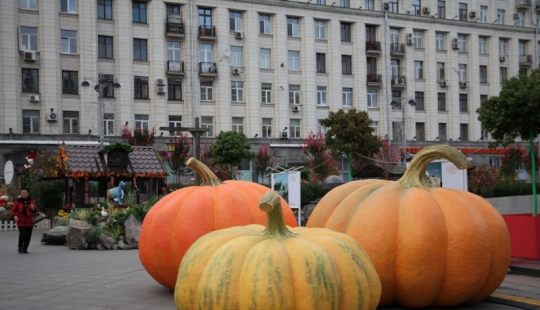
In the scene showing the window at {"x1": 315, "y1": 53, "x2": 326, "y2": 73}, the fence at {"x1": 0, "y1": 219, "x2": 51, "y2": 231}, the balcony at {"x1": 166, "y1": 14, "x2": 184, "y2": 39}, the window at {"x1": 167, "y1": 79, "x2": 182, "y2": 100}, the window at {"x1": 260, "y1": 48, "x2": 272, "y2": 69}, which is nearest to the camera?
the fence at {"x1": 0, "y1": 219, "x2": 51, "y2": 231}

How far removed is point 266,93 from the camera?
157 ft

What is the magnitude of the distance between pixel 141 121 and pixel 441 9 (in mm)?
27207

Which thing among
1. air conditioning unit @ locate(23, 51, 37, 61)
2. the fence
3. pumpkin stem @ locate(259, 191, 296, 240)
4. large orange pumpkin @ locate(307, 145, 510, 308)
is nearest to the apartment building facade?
air conditioning unit @ locate(23, 51, 37, 61)

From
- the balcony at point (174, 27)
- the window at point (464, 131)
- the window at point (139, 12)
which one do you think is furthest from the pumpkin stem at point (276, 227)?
the window at point (464, 131)

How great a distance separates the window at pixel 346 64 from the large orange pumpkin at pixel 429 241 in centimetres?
4386

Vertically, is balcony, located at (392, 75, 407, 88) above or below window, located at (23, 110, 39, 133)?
above

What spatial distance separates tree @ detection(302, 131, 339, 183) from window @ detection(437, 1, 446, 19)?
15579 mm

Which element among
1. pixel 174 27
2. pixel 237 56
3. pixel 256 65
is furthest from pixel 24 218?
pixel 256 65

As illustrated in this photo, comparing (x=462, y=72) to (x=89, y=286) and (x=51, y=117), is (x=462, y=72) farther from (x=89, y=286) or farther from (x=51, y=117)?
(x=89, y=286)

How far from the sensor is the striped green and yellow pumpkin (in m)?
4.79

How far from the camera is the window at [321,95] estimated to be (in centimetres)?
4945

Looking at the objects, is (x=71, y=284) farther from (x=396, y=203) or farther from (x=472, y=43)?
(x=472, y=43)

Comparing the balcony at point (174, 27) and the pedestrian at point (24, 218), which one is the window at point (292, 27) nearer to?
the balcony at point (174, 27)

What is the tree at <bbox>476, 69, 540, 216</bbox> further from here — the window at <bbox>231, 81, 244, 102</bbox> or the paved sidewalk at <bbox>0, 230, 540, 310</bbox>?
the window at <bbox>231, 81, 244, 102</bbox>
